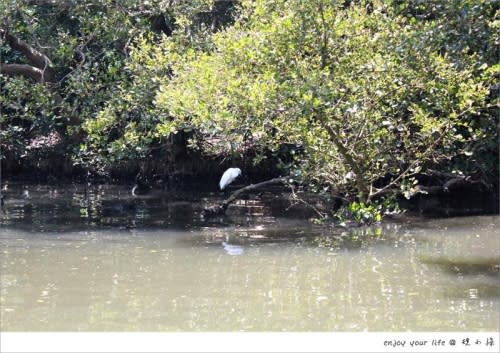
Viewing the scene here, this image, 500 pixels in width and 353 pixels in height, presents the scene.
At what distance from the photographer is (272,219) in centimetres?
1195

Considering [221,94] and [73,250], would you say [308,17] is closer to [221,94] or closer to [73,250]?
[221,94]

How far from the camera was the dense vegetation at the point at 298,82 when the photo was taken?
965cm

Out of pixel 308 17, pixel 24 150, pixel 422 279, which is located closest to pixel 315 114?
pixel 308 17

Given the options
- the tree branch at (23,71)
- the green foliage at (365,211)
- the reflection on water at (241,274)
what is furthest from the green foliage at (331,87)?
the tree branch at (23,71)

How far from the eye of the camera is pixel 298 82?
9586 mm

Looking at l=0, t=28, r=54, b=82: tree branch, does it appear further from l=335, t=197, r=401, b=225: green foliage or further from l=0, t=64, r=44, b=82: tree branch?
l=335, t=197, r=401, b=225: green foliage

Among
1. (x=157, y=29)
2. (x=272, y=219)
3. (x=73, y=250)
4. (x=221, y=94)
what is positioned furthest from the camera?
(x=157, y=29)

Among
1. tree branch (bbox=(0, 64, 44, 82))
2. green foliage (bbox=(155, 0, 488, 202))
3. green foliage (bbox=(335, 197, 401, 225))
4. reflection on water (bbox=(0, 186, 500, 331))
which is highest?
tree branch (bbox=(0, 64, 44, 82))

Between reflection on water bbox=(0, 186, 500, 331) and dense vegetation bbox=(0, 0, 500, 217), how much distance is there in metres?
1.04

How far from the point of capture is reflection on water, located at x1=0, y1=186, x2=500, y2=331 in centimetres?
686

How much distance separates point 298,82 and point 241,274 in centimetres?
250

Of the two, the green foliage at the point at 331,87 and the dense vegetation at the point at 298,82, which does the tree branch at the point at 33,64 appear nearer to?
the dense vegetation at the point at 298,82

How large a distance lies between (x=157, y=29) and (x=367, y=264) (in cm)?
742

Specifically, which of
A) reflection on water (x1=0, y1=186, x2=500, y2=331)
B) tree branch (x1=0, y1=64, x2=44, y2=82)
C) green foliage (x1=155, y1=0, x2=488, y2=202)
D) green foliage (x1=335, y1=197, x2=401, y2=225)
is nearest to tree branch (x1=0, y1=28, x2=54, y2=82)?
tree branch (x1=0, y1=64, x2=44, y2=82)
